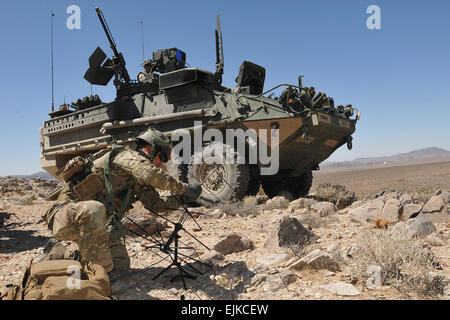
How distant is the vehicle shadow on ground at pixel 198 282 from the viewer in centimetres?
340

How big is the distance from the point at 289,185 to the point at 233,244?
574 centimetres

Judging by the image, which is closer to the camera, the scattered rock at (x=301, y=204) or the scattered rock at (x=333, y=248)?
the scattered rock at (x=333, y=248)

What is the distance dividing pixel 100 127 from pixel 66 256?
7.04m

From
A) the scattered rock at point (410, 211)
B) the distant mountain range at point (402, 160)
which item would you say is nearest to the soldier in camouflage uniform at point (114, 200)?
the scattered rock at point (410, 211)

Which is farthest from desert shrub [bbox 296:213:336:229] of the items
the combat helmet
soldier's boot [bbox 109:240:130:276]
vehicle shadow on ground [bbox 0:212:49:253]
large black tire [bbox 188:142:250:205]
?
vehicle shadow on ground [bbox 0:212:49:253]

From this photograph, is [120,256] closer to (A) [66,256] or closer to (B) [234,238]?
(A) [66,256]

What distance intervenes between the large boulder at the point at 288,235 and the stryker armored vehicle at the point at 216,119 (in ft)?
7.31

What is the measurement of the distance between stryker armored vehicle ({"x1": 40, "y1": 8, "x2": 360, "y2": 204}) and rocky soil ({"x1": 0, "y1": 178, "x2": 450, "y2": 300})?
56.8 inches

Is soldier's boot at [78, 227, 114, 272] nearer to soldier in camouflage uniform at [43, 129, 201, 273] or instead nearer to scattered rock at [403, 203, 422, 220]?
soldier in camouflage uniform at [43, 129, 201, 273]

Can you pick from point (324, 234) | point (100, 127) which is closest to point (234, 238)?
point (324, 234)

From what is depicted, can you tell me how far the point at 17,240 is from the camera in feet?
21.3

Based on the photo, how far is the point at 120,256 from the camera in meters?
3.98

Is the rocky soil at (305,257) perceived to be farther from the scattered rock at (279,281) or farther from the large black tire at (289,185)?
the large black tire at (289,185)

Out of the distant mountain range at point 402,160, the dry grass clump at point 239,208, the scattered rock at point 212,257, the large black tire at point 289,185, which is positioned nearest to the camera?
the scattered rock at point 212,257
